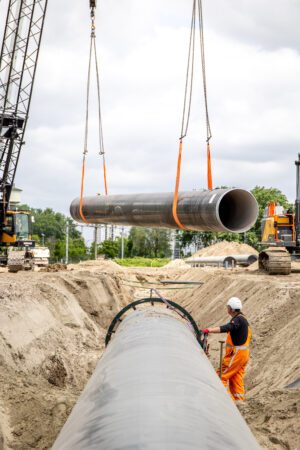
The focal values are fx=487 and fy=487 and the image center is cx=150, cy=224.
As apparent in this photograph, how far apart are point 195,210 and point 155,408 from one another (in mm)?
6480

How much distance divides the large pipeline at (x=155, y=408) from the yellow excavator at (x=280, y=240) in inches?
585

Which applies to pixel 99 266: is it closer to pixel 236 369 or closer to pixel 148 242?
pixel 236 369

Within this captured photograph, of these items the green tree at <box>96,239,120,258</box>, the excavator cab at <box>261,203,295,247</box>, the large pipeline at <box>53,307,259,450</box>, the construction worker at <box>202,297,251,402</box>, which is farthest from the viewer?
the green tree at <box>96,239,120,258</box>

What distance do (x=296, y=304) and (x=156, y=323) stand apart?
7731mm

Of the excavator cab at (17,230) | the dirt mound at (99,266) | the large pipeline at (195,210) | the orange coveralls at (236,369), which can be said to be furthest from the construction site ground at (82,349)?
the dirt mound at (99,266)

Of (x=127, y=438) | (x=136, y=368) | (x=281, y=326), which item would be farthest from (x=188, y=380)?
(x=281, y=326)

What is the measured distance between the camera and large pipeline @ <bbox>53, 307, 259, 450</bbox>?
239 centimetres

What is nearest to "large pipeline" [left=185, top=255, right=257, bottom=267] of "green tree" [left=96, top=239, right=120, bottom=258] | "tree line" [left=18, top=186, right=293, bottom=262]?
"tree line" [left=18, top=186, right=293, bottom=262]

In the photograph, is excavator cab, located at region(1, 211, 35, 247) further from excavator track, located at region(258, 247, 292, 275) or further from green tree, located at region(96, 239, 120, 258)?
green tree, located at region(96, 239, 120, 258)

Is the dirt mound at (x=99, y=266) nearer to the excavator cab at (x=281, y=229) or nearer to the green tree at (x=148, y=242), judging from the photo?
the excavator cab at (x=281, y=229)

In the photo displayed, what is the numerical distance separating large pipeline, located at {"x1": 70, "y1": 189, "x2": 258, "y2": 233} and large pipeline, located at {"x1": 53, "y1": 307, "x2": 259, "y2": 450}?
16.3 ft

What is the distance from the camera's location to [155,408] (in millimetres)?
2666

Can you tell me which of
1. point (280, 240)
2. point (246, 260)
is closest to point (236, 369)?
point (280, 240)

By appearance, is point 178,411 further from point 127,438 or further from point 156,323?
point 156,323
